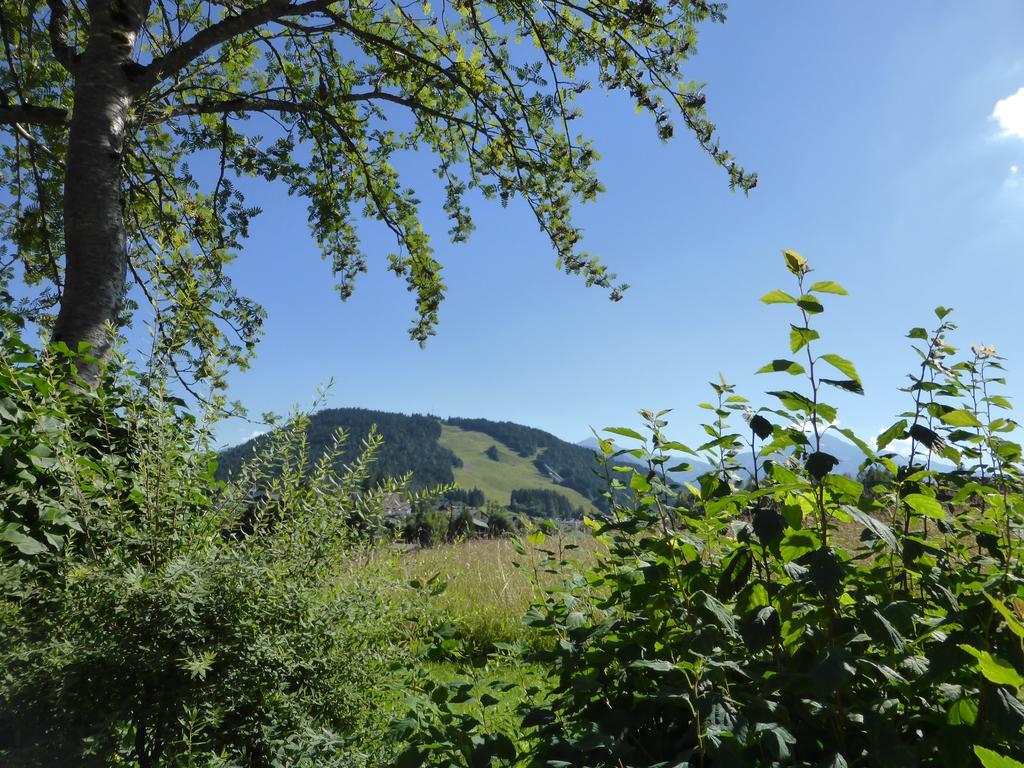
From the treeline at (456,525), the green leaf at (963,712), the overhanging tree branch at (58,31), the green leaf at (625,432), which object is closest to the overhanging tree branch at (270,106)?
the overhanging tree branch at (58,31)

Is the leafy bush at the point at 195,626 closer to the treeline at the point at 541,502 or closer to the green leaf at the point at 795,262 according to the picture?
the green leaf at the point at 795,262

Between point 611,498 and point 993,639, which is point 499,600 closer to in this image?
point 611,498

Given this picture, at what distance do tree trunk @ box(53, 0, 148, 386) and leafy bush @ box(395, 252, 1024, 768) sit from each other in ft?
12.8

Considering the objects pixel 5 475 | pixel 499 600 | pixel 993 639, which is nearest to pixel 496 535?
pixel 499 600

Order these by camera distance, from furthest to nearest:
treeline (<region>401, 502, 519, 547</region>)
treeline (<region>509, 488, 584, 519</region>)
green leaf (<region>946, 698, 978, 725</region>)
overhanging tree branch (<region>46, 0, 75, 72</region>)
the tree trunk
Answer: treeline (<region>509, 488, 584, 519</region>) < overhanging tree branch (<region>46, 0, 75, 72</region>) < the tree trunk < treeline (<region>401, 502, 519, 547</region>) < green leaf (<region>946, 698, 978, 725</region>)

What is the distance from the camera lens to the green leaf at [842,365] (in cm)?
155

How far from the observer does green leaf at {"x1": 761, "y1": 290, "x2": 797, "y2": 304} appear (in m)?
1.62

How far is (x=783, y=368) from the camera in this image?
1607mm

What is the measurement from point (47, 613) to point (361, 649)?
1051mm

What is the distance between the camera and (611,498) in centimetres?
236

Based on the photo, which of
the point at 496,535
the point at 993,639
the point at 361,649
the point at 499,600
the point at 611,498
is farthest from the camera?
the point at 496,535

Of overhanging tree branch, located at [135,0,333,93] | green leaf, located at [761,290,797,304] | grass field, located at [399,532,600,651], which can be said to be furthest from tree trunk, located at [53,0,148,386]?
green leaf, located at [761,290,797,304]

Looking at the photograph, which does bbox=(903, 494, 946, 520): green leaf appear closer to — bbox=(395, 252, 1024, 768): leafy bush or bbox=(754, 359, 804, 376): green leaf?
bbox=(395, 252, 1024, 768): leafy bush

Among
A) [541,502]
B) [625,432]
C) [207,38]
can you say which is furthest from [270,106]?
[541,502]
